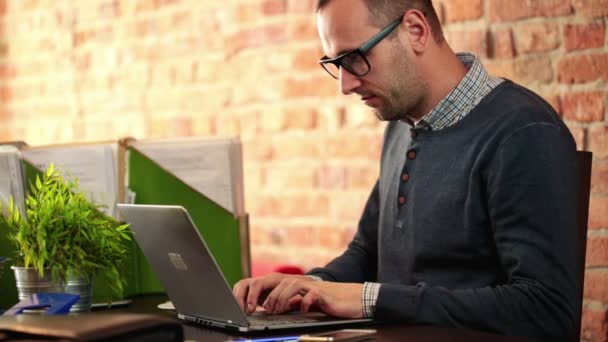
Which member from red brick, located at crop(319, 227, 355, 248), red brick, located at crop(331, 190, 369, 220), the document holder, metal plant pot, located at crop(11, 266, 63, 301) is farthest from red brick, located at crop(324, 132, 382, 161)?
the document holder

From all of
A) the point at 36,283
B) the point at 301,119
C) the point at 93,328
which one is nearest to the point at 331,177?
the point at 301,119

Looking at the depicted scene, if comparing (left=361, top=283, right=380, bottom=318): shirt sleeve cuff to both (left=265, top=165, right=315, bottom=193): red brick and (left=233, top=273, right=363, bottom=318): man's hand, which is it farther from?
(left=265, top=165, right=315, bottom=193): red brick

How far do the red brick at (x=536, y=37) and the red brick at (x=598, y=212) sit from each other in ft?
1.26

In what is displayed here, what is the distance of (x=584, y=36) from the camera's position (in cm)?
233

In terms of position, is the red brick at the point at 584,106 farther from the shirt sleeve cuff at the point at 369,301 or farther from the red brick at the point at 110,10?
the red brick at the point at 110,10

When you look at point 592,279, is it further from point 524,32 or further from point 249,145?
point 249,145

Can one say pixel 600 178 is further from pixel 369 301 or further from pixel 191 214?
pixel 191 214

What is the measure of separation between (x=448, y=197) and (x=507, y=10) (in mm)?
764

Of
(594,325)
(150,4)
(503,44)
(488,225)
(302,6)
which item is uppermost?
(150,4)

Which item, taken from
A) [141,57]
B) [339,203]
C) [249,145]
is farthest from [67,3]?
[339,203]

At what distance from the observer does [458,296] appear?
1721mm

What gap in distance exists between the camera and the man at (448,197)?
5.67ft

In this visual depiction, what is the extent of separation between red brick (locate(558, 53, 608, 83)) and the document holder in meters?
1.42

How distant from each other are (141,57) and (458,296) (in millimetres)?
2390
